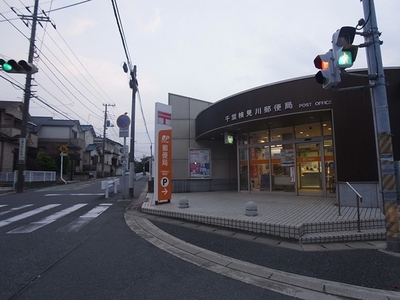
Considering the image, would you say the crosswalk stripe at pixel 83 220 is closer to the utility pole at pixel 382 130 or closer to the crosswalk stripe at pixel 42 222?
the crosswalk stripe at pixel 42 222

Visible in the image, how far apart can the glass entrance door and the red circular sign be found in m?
8.39

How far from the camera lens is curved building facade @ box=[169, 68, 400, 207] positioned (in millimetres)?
7445

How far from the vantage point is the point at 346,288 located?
10.5ft

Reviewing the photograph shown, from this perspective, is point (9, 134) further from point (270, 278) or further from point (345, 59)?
point (345, 59)

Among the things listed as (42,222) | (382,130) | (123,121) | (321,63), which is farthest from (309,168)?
(42,222)

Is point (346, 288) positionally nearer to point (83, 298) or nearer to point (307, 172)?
point (83, 298)

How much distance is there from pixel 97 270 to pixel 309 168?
978cm

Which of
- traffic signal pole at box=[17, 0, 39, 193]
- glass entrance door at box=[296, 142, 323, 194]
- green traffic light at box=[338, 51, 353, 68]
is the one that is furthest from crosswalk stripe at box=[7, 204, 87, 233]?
traffic signal pole at box=[17, 0, 39, 193]

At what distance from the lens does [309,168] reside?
10898mm

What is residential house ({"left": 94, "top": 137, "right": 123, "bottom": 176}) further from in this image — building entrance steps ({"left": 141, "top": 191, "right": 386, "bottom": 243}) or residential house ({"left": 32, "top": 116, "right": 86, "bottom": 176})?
building entrance steps ({"left": 141, "top": 191, "right": 386, "bottom": 243})

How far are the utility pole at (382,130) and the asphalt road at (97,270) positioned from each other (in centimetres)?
292

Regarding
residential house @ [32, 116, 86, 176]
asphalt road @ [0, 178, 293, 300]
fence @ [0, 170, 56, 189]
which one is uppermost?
residential house @ [32, 116, 86, 176]

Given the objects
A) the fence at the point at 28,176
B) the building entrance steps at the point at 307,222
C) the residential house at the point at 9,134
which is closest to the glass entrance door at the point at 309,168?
the building entrance steps at the point at 307,222

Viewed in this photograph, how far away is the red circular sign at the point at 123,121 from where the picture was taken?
1212 cm
